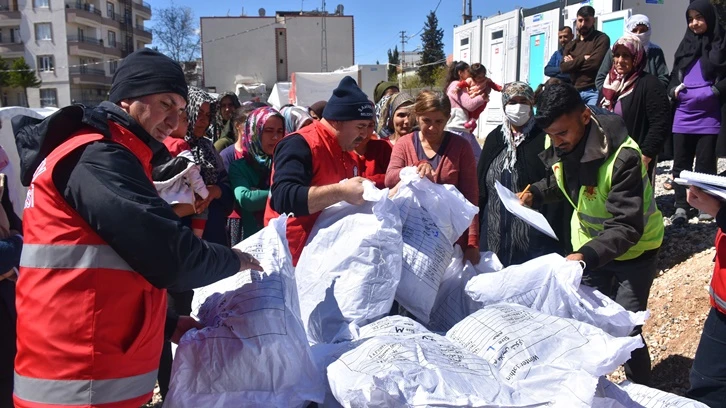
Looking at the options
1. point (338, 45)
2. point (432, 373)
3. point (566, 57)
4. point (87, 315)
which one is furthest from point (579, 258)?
point (338, 45)

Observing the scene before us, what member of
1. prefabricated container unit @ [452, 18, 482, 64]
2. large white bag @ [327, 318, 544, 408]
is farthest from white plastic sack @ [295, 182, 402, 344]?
prefabricated container unit @ [452, 18, 482, 64]

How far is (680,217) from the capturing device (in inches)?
180

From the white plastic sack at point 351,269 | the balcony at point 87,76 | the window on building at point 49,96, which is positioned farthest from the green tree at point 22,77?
the white plastic sack at point 351,269

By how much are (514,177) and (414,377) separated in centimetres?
206

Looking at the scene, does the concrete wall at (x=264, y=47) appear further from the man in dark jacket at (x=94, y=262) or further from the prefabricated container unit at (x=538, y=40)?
the man in dark jacket at (x=94, y=262)

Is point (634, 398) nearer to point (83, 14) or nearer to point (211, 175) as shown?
point (211, 175)

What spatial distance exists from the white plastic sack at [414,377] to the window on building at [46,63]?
158 feet

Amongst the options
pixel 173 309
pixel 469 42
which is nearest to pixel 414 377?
pixel 173 309

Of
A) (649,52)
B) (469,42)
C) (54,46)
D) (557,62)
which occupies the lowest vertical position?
(649,52)

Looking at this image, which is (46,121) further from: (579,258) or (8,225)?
(579,258)

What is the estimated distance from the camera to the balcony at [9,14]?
138ft

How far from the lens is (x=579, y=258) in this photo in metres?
2.12

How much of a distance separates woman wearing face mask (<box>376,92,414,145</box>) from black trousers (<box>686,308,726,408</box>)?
203 cm

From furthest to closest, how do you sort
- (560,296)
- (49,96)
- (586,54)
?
(49,96)
(586,54)
(560,296)
